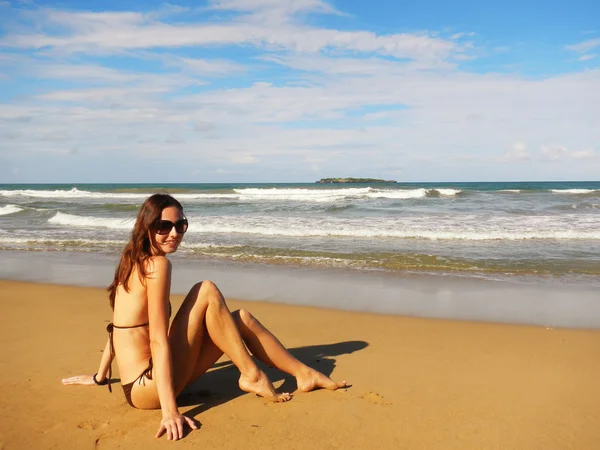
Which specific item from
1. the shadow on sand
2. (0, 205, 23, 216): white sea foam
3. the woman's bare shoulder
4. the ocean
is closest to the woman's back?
the woman's bare shoulder

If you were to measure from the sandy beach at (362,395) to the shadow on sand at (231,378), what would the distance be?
16mm

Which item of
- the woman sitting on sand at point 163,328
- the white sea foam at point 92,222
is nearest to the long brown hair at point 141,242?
the woman sitting on sand at point 163,328

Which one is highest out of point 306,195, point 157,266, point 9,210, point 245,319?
point 306,195

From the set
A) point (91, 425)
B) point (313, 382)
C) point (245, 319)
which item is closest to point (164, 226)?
point (245, 319)

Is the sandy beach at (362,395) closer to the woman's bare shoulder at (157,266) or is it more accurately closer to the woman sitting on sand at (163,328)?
the woman sitting on sand at (163,328)

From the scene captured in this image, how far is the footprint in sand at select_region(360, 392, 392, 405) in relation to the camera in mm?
3500

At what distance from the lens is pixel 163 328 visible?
308 cm

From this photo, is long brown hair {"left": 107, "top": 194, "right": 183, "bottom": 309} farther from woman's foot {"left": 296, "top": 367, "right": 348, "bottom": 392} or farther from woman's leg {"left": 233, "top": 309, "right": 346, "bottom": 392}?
woman's foot {"left": 296, "top": 367, "right": 348, "bottom": 392}

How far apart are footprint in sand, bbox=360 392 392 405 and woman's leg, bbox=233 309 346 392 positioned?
0.21 metres

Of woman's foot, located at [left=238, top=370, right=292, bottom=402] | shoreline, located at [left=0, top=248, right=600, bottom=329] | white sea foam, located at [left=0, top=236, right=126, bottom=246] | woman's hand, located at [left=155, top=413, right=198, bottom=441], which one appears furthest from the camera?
white sea foam, located at [left=0, top=236, right=126, bottom=246]

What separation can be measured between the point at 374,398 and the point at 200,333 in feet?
4.38

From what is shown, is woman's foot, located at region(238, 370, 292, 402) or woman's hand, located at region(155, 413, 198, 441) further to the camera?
woman's foot, located at region(238, 370, 292, 402)

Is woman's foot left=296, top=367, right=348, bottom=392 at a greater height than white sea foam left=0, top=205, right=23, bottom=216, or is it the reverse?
white sea foam left=0, top=205, right=23, bottom=216

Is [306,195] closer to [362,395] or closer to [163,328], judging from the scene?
[362,395]
